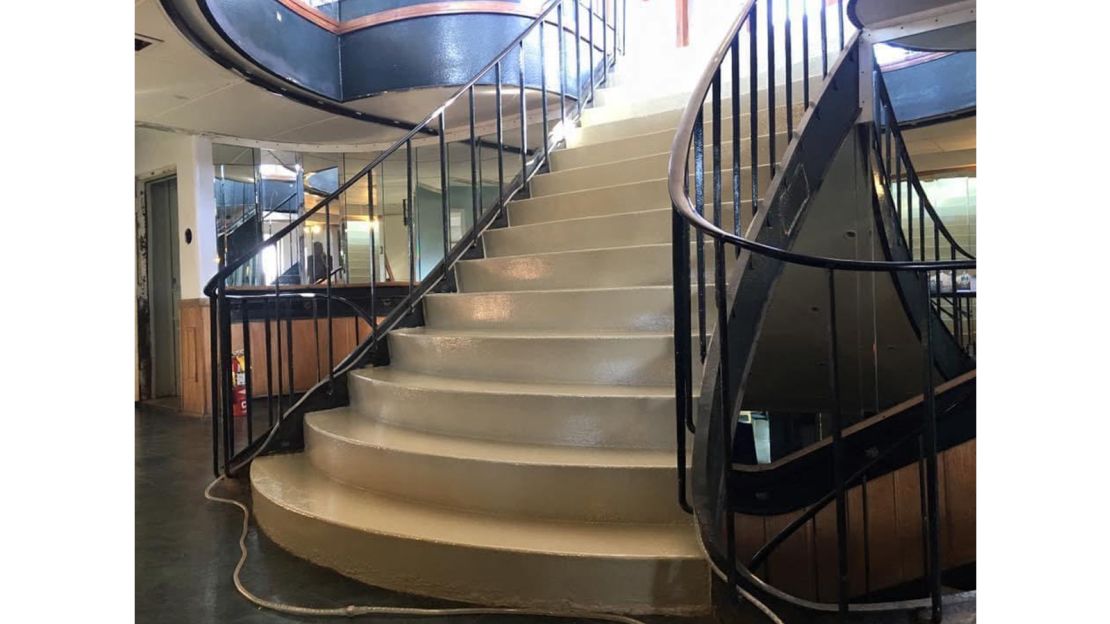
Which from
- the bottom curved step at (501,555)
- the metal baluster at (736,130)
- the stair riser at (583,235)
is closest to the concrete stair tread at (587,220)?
the stair riser at (583,235)

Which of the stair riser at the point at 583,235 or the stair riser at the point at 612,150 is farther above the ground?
the stair riser at the point at 612,150

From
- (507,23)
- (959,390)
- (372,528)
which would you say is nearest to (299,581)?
(372,528)

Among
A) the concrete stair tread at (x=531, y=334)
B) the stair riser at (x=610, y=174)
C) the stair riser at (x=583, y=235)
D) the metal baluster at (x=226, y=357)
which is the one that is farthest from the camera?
the stair riser at (x=610, y=174)

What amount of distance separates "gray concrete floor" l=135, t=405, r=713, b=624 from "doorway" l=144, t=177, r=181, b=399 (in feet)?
13.0

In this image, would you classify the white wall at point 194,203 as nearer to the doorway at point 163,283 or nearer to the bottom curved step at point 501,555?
the doorway at point 163,283

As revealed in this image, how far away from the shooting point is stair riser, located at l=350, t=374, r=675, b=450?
241 centimetres

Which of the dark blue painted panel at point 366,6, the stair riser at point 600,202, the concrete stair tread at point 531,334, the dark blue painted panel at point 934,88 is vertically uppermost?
the dark blue painted panel at point 366,6

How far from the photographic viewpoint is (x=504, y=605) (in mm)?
2041

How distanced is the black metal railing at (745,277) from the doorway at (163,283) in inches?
214

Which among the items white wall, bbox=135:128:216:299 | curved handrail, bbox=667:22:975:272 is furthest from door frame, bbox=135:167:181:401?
curved handrail, bbox=667:22:975:272

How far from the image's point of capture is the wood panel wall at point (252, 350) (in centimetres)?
632

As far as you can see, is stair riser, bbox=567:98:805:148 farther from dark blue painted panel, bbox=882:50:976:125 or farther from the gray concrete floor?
the gray concrete floor

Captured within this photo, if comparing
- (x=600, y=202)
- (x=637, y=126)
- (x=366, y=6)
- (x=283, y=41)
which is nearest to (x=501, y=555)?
(x=600, y=202)

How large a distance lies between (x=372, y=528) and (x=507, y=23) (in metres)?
4.44
